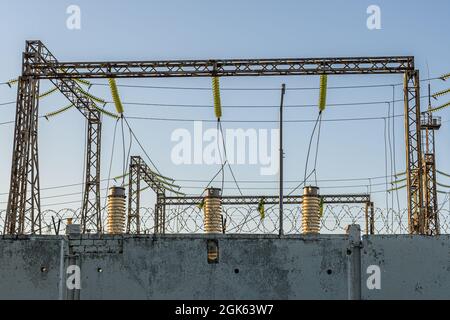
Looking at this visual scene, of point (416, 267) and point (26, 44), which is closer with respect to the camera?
point (416, 267)

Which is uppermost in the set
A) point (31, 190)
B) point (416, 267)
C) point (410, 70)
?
point (410, 70)

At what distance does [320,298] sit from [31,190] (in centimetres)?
1644

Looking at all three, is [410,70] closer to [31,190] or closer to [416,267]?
[416,267]

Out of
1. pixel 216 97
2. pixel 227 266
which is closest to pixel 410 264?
pixel 227 266

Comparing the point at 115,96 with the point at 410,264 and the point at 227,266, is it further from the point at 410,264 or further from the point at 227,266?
the point at 410,264

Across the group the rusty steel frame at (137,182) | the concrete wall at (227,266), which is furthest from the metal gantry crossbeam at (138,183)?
the concrete wall at (227,266)

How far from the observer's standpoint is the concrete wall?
15.6 meters

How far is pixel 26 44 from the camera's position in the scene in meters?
28.9
